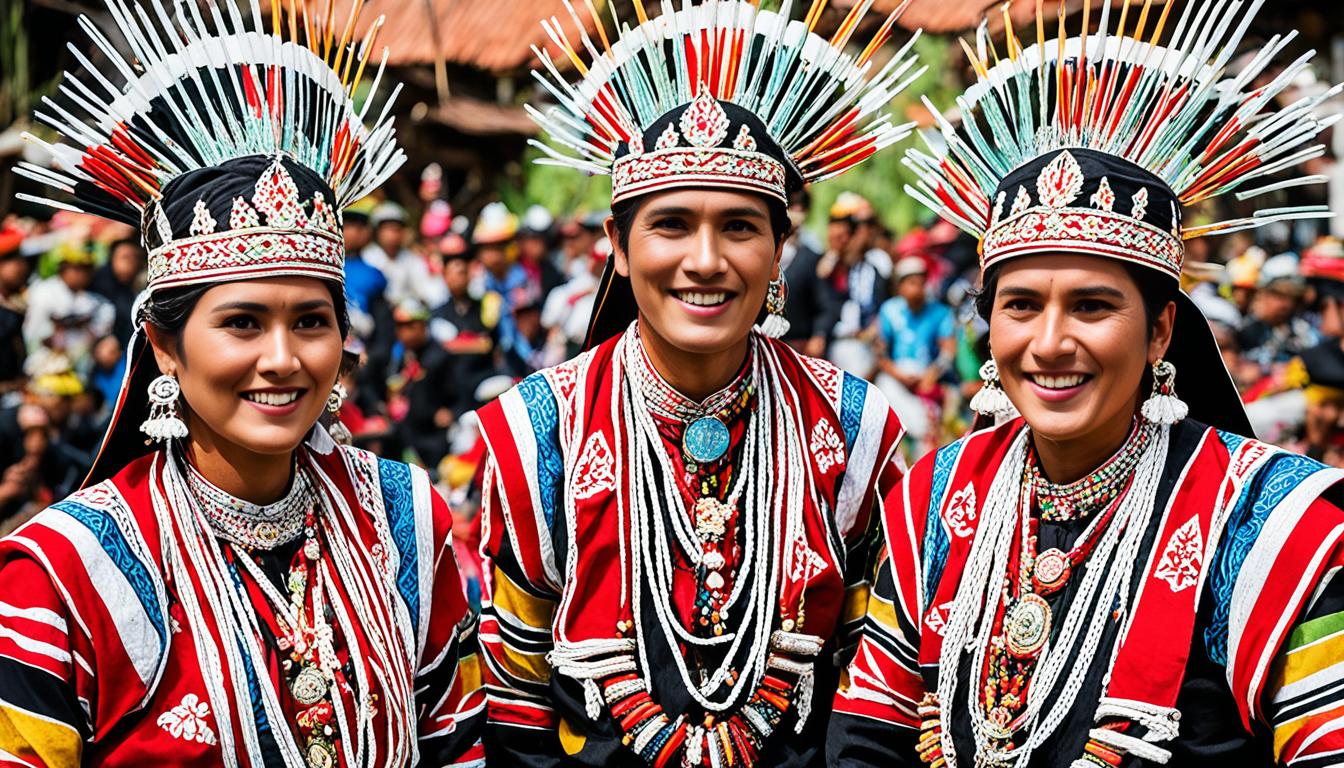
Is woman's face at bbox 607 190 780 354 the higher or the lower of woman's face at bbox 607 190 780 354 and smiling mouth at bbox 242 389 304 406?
the higher

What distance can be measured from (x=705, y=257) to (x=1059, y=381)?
85cm

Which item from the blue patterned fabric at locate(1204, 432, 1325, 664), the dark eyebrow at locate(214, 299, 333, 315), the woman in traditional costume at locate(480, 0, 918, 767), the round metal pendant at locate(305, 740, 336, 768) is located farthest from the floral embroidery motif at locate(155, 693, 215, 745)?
the blue patterned fabric at locate(1204, 432, 1325, 664)

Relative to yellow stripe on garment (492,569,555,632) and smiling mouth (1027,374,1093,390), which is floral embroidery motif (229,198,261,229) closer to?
yellow stripe on garment (492,569,555,632)

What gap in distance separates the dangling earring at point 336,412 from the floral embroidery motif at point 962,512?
4.31 ft

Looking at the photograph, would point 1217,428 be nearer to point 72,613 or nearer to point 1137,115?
point 1137,115

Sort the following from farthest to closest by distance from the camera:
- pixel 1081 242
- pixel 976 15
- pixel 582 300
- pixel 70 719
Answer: pixel 582 300 < pixel 976 15 < pixel 1081 242 < pixel 70 719

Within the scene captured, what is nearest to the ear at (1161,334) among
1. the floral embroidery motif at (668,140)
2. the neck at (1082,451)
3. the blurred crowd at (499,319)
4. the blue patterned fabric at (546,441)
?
the neck at (1082,451)

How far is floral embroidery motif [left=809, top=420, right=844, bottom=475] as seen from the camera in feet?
12.9

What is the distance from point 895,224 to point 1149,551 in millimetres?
12602

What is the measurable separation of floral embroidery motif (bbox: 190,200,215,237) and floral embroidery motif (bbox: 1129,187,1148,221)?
180 cm

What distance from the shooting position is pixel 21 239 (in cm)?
1216

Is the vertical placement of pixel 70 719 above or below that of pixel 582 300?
below

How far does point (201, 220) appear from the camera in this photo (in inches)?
128

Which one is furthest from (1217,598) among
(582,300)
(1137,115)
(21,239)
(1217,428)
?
(21,239)
